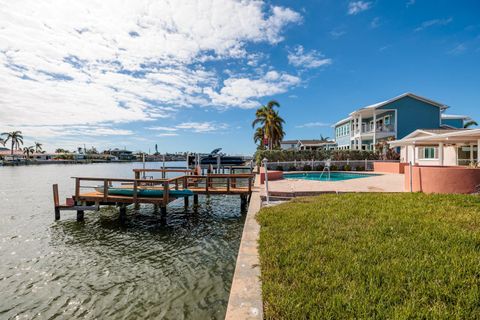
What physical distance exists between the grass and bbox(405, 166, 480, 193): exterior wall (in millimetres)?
2594

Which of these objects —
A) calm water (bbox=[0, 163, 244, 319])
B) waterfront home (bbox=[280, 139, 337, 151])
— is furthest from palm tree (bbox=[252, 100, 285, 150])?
calm water (bbox=[0, 163, 244, 319])

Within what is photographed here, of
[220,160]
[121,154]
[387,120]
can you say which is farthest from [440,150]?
[121,154]

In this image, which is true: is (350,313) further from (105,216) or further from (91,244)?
(105,216)

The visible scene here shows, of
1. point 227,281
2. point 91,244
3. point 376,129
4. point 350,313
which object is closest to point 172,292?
point 227,281

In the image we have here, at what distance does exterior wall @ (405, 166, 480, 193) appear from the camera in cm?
930

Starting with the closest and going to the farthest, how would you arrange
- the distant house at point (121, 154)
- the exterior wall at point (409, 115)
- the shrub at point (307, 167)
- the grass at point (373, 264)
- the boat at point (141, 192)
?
the grass at point (373, 264) → the boat at point (141, 192) → the shrub at point (307, 167) → the exterior wall at point (409, 115) → the distant house at point (121, 154)

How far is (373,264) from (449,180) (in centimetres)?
811

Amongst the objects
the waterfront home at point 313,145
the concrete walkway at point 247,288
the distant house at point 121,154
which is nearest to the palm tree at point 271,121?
the waterfront home at point 313,145

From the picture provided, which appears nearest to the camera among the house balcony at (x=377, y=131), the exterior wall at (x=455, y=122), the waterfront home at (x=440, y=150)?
the waterfront home at (x=440, y=150)

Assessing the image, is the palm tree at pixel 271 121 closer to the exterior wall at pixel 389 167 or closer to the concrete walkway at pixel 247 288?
the exterior wall at pixel 389 167

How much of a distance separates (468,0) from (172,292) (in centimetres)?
2016

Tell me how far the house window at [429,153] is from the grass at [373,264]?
744 inches

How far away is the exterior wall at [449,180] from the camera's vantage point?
9.30 m

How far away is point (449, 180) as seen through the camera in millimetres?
9469
